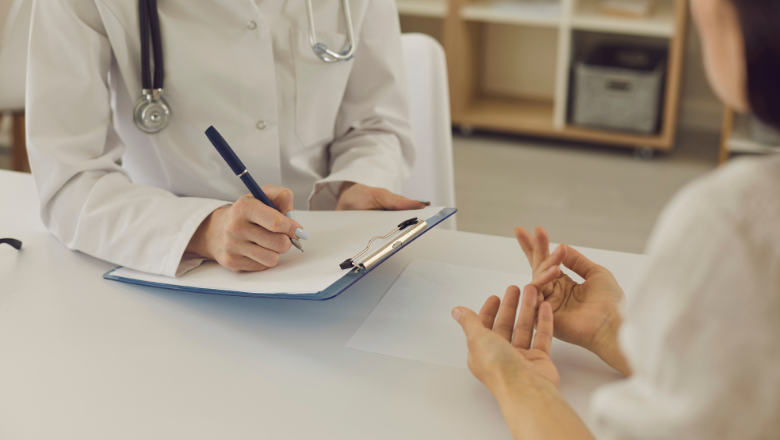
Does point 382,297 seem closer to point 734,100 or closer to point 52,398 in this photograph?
point 52,398

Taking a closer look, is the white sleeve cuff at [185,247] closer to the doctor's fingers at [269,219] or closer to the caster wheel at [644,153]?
the doctor's fingers at [269,219]

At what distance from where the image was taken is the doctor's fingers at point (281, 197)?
84 centimetres

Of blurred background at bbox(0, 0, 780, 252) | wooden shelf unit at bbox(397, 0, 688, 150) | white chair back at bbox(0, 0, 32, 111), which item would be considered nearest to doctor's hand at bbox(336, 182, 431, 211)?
white chair back at bbox(0, 0, 32, 111)

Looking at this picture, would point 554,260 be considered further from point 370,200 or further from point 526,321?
point 370,200

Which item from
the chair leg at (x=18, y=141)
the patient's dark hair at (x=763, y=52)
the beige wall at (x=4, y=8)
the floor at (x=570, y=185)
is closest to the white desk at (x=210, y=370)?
the patient's dark hair at (x=763, y=52)

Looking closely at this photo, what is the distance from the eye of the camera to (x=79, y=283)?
32.9 inches

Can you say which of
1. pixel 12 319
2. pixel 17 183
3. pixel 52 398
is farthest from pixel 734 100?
pixel 17 183

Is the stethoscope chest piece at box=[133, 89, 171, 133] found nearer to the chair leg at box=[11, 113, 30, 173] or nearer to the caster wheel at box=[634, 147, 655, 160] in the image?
the chair leg at box=[11, 113, 30, 173]

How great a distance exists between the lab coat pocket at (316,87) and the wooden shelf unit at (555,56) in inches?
76.3

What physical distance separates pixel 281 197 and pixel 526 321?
0.34 metres

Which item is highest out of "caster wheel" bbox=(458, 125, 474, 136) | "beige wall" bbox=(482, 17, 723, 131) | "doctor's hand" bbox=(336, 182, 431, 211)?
"doctor's hand" bbox=(336, 182, 431, 211)

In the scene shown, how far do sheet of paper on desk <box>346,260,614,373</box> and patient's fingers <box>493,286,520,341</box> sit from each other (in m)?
0.05

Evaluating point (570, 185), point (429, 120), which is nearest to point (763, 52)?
point (429, 120)

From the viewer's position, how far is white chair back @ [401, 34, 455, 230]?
1268 mm
